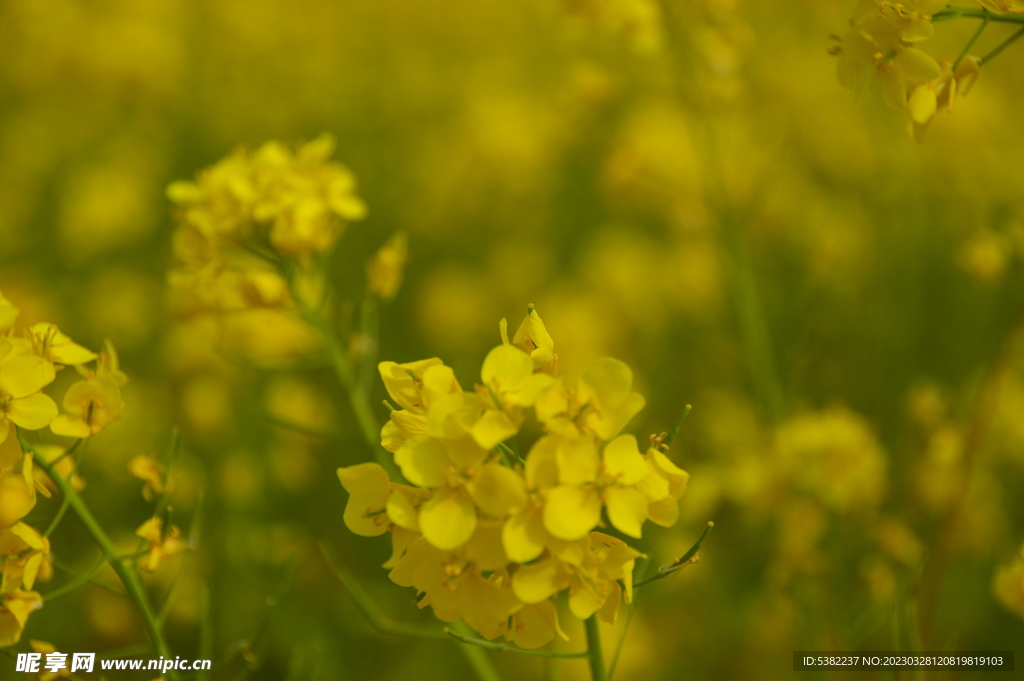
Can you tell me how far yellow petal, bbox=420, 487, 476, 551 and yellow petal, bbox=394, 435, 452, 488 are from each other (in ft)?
0.06

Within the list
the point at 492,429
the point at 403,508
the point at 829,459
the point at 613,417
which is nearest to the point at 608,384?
the point at 613,417

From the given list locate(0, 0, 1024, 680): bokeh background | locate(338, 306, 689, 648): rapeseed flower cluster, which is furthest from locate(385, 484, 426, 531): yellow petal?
locate(0, 0, 1024, 680): bokeh background

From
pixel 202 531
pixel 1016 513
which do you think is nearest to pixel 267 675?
pixel 202 531

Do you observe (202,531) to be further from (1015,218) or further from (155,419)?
(1015,218)

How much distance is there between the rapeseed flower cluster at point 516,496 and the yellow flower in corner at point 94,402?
0.37 metres

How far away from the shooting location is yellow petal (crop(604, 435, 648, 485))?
0.80 metres

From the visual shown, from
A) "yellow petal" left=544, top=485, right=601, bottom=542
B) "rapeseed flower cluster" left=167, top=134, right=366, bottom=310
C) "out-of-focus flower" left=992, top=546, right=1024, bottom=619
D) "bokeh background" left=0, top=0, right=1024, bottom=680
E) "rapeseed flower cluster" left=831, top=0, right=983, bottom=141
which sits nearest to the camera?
"yellow petal" left=544, top=485, right=601, bottom=542

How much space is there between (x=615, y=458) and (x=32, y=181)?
165 inches

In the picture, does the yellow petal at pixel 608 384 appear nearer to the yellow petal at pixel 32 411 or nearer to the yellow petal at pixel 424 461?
the yellow petal at pixel 424 461

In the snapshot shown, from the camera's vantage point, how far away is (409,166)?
4.79 metres

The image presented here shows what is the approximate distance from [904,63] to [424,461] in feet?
2.65

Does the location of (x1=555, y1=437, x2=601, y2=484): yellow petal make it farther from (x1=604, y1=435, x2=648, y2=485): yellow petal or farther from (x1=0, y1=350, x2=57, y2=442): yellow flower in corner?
(x1=0, y1=350, x2=57, y2=442): yellow flower in corner

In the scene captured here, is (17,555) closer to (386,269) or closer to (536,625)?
(536,625)

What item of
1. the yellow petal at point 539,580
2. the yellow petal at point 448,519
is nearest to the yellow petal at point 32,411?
the yellow petal at point 448,519
